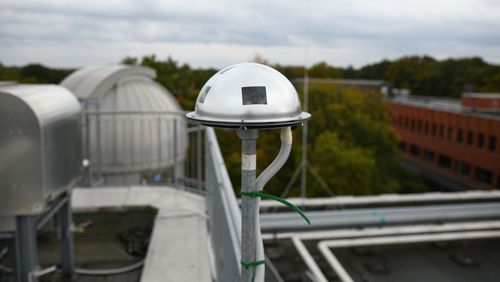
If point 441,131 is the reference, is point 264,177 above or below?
above

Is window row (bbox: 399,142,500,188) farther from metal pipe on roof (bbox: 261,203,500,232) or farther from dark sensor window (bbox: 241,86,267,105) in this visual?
dark sensor window (bbox: 241,86,267,105)

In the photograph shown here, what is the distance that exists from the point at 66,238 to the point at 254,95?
4.12m

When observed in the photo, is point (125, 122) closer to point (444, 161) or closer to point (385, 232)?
point (385, 232)

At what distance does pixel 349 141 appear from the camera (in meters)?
31.8

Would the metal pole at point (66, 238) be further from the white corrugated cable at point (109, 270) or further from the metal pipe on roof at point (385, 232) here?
the metal pipe on roof at point (385, 232)

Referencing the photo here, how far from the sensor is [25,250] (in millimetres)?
3938

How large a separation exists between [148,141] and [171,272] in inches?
510

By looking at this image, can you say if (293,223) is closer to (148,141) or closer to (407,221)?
(407,221)

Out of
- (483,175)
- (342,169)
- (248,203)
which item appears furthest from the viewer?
(483,175)

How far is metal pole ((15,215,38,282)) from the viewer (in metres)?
3.91

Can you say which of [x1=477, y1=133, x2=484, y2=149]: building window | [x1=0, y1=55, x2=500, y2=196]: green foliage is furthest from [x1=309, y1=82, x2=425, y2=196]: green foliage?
[x1=477, y1=133, x2=484, y2=149]: building window

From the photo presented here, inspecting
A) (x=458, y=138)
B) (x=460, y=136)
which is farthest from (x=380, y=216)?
(x=458, y=138)

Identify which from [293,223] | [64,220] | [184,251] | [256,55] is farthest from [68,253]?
[256,55]

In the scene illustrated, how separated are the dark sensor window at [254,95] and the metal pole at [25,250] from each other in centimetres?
Answer: 293
